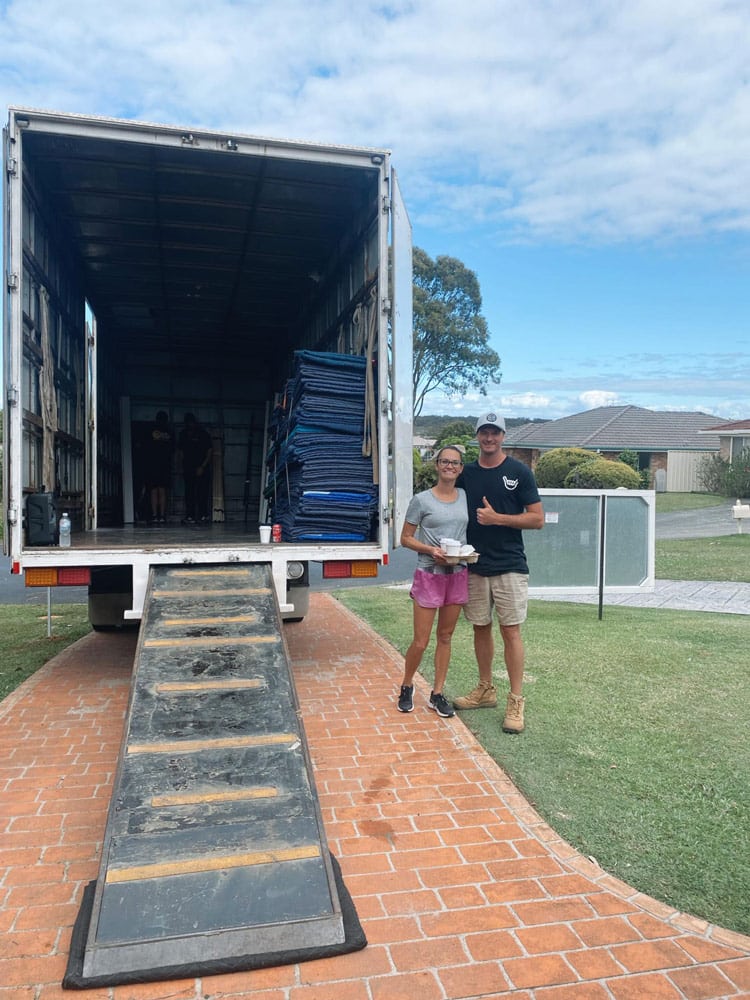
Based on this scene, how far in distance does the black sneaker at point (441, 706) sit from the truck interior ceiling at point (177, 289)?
2.98m

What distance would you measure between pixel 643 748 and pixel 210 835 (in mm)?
2677

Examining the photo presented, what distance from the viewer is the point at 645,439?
1500 inches

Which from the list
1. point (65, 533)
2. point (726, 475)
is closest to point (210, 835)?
point (65, 533)

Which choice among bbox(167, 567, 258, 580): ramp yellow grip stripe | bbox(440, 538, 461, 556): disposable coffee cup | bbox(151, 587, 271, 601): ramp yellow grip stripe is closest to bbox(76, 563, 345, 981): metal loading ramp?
bbox(151, 587, 271, 601): ramp yellow grip stripe

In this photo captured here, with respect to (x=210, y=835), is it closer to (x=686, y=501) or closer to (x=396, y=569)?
(x=396, y=569)

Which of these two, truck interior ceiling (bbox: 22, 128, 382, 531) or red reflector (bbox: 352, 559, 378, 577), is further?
truck interior ceiling (bbox: 22, 128, 382, 531)

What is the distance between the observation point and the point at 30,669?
6.62 metres

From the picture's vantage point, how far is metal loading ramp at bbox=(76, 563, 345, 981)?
8.62 ft

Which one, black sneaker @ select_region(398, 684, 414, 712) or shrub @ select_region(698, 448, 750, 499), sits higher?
shrub @ select_region(698, 448, 750, 499)

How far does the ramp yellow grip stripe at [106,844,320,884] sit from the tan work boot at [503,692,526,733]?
208 cm

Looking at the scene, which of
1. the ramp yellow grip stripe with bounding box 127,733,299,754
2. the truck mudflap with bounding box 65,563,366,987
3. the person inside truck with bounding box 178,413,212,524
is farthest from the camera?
the person inside truck with bounding box 178,413,212,524

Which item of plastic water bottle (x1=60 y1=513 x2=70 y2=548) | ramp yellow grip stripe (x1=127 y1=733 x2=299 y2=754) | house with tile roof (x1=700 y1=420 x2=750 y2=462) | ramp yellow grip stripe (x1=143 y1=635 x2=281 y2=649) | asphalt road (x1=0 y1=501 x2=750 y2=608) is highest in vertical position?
house with tile roof (x1=700 y1=420 x2=750 y2=462)

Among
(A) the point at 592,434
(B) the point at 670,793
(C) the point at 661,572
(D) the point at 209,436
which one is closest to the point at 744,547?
(C) the point at 661,572

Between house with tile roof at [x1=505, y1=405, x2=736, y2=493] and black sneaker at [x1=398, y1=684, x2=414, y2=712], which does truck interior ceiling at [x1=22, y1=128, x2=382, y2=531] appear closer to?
black sneaker at [x1=398, y1=684, x2=414, y2=712]
